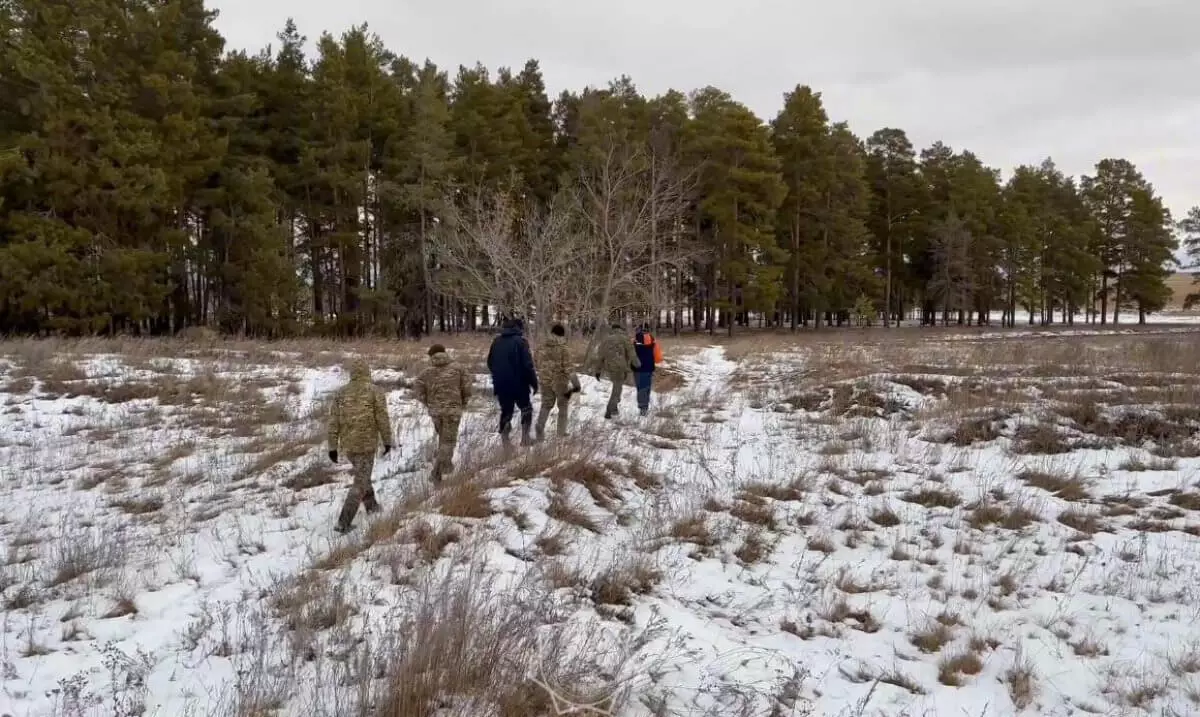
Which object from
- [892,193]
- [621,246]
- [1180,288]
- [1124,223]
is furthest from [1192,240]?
[1180,288]

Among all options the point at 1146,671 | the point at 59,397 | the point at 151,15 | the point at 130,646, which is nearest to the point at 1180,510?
the point at 1146,671

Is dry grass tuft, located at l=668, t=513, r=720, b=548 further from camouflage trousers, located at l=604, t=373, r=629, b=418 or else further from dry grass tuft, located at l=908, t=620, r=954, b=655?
camouflage trousers, located at l=604, t=373, r=629, b=418

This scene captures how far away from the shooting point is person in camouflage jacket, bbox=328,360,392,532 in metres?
6.26

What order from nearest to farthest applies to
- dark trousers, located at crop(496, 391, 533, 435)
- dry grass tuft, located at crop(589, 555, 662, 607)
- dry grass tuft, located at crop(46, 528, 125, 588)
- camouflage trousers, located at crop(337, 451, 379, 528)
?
1. dry grass tuft, located at crop(589, 555, 662, 607)
2. dry grass tuft, located at crop(46, 528, 125, 588)
3. camouflage trousers, located at crop(337, 451, 379, 528)
4. dark trousers, located at crop(496, 391, 533, 435)

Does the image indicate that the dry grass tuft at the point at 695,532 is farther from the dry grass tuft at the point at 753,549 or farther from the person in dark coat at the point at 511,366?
the person in dark coat at the point at 511,366

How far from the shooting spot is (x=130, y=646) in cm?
425

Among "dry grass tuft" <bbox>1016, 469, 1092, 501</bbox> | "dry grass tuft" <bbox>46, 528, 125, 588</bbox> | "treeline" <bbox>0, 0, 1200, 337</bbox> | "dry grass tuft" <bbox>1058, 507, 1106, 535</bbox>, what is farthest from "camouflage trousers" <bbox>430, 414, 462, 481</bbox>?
"treeline" <bbox>0, 0, 1200, 337</bbox>

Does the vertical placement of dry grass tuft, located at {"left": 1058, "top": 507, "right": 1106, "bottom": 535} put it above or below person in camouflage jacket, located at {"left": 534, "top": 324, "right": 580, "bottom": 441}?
below

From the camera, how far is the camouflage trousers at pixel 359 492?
240 inches

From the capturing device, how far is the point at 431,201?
2811cm

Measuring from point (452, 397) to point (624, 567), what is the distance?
114 inches

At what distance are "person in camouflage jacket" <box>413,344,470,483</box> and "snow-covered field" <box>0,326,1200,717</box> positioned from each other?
401mm

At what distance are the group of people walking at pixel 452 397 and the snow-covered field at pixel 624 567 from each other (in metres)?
0.42

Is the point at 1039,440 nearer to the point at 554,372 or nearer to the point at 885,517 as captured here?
the point at 885,517
